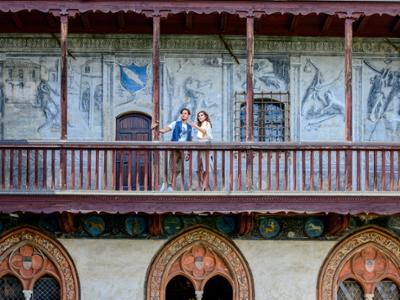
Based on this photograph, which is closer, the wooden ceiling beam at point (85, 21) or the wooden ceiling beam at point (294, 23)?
the wooden ceiling beam at point (85, 21)

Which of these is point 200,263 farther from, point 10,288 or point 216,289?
point 10,288

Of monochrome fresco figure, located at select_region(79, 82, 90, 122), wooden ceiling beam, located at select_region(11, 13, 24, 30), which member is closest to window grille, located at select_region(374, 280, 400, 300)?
monochrome fresco figure, located at select_region(79, 82, 90, 122)

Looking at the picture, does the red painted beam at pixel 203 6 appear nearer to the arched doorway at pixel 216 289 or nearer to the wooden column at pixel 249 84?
the wooden column at pixel 249 84

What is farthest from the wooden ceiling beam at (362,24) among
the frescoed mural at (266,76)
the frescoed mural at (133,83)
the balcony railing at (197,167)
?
the frescoed mural at (133,83)

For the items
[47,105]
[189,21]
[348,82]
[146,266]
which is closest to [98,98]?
[47,105]

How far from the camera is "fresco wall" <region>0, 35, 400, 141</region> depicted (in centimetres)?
2680

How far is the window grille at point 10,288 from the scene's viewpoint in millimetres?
25203

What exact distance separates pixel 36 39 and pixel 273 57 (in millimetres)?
5190

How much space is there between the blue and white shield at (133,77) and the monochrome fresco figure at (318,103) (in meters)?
3.54

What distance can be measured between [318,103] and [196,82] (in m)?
2.71

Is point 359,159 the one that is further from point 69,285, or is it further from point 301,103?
point 69,285

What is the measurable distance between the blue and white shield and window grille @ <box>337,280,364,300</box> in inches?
241

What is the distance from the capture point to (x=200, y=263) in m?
25.1

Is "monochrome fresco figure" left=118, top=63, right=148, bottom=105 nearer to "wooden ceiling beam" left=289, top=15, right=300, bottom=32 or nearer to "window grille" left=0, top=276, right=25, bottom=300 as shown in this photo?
"wooden ceiling beam" left=289, top=15, right=300, bottom=32
